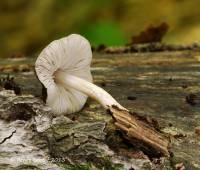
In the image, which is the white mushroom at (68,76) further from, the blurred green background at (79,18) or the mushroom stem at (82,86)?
the blurred green background at (79,18)

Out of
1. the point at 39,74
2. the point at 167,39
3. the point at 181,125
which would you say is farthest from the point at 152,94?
the point at 167,39

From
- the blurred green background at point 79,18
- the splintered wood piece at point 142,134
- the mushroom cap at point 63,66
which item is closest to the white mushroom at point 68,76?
the mushroom cap at point 63,66

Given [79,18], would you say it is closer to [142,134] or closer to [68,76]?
[68,76]

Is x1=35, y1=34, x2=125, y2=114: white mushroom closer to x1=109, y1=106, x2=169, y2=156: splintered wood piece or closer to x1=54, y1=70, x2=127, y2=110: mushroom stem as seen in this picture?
x1=54, y1=70, x2=127, y2=110: mushroom stem

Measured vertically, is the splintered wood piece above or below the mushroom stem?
below

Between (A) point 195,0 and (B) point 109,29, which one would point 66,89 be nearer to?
(B) point 109,29

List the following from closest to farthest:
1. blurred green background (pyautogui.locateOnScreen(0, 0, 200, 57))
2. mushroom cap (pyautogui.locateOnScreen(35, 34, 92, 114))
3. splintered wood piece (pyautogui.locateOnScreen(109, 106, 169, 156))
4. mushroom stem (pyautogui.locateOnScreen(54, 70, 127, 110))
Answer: splintered wood piece (pyautogui.locateOnScreen(109, 106, 169, 156)) → mushroom cap (pyautogui.locateOnScreen(35, 34, 92, 114)) → mushroom stem (pyautogui.locateOnScreen(54, 70, 127, 110)) → blurred green background (pyautogui.locateOnScreen(0, 0, 200, 57))

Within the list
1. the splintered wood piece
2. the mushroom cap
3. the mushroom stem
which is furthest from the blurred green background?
the splintered wood piece

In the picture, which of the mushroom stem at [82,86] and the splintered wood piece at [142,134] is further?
the mushroom stem at [82,86]
